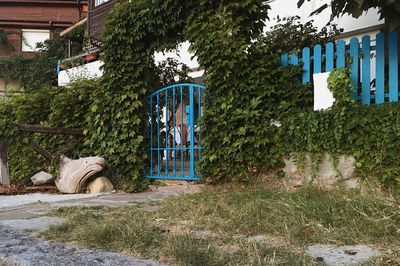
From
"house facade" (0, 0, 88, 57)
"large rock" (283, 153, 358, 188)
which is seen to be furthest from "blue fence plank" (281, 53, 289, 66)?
"house facade" (0, 0, 88, 57)

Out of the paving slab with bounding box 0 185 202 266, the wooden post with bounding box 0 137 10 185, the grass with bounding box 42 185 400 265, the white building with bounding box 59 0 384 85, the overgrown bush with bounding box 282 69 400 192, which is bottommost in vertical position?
the paving slab with bounding box 0 185 202 266

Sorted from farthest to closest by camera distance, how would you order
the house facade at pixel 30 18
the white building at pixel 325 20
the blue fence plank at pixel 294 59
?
the house facade at pixel 30 18, the white building at pixel 325 20, the blue fence plank at pixel 294 59

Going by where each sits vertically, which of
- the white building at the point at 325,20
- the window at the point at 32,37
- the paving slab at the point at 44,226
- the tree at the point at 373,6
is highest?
the window at the point at 32,37

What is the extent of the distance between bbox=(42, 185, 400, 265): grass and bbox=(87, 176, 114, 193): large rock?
2492mm

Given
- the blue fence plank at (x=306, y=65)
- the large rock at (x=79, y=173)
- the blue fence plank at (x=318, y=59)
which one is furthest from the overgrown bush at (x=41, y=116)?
the blue fence plank at (x=318, y=59)

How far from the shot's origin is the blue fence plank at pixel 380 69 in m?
5.59

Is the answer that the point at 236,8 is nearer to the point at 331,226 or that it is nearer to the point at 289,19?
the point at 289,19

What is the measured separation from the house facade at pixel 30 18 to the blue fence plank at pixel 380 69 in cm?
2624

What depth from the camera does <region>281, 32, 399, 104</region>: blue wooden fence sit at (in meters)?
5.52

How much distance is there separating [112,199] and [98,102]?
214 cm

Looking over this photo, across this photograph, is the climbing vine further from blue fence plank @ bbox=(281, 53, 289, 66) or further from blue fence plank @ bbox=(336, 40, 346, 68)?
blue fence plank @ bbox=(336, 40, 346, 68)

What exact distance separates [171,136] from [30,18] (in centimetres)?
2417

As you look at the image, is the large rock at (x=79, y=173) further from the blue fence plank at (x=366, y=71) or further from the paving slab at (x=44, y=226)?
the blue fence plank at (x=366, y=71)

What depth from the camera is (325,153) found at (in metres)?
5.64
